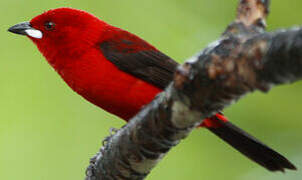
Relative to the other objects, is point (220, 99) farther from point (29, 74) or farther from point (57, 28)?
point (29, 74)

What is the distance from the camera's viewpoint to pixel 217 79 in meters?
2.08

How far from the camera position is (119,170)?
2.89m

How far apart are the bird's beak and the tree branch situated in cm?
194

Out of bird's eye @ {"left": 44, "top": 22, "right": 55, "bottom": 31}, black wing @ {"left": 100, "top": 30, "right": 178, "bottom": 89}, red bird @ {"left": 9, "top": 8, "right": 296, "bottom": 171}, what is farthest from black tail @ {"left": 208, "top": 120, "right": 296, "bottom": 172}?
bird's eye @ {"left": 44, "top": 22, "right": 55, "bottom": 31}

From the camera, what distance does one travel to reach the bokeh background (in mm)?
4496

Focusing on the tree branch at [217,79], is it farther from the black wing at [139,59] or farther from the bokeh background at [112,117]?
the bokeh background at [112,117]

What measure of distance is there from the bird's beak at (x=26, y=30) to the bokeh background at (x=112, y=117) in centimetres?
39

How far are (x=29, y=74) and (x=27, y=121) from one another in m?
0.45

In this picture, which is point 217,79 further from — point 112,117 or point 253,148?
point 112,117

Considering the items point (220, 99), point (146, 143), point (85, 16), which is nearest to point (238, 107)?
point (85, 16)

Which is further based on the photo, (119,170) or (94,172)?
(94,172)

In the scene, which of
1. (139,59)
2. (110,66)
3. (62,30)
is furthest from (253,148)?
(62,30)

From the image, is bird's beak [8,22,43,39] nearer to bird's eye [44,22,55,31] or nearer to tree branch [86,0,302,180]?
bird's eye [44,22,55,31]

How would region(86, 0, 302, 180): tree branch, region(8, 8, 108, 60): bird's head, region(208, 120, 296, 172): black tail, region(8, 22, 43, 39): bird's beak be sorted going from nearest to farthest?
1. region(86, 0, 302, 180): tree branch
2. region(208, 120, 296, 172): black tail
3. region(8, 8, 108, 60): bird's head
4. region(8, 22, 43, 39): bird's beak
